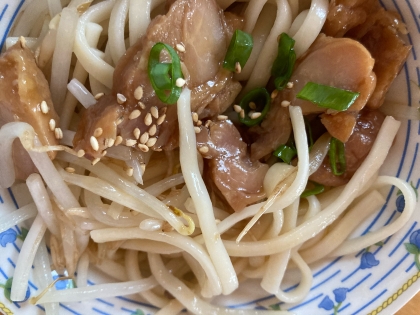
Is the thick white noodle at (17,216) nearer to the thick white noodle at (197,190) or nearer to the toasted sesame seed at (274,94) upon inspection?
the thick white noodle at (197,190)

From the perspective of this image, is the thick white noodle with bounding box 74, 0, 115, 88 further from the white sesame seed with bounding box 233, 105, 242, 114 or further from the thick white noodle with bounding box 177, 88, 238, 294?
the white sesame seed with bounding box 233, 105, 242, 114

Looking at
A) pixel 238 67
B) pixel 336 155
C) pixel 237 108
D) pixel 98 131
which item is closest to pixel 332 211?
pixel 336 155

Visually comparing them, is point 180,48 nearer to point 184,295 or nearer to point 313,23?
point 313,23

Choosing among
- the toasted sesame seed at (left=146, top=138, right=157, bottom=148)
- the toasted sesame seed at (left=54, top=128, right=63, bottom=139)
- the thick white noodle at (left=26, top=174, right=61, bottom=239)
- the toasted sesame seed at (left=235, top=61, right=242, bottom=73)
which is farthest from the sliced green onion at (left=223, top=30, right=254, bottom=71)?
the thick white noodle at (left=26, top=174, right=61, bottom=239)

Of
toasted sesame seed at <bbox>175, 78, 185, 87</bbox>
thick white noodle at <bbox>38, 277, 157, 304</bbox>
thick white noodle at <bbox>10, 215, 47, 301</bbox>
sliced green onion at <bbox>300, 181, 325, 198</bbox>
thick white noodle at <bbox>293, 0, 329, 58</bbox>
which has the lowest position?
thick white noodle at <bbox>38, 277, 157, 304</bbox>

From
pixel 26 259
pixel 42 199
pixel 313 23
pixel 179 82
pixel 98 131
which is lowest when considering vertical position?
pixel 26 259

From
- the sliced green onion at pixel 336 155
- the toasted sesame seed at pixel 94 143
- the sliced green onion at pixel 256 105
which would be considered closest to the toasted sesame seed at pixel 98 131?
the toasted sesame seed at pixel 94 143

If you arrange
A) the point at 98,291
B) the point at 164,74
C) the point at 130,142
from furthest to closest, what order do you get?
1. the point at 98,291
2. the point at 130,142
3. the point at 164,74
